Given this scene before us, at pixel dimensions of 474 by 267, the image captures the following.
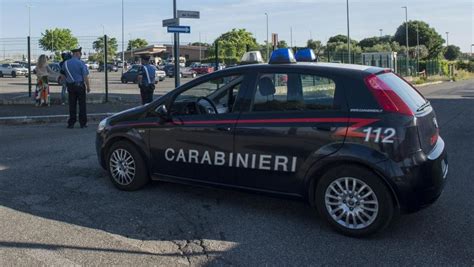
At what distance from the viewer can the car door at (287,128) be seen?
4504 mm

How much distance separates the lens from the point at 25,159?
771 cm

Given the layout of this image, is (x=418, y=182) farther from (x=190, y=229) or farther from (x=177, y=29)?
(x=177, y=29)

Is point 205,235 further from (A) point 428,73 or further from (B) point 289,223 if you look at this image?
(A) point 428,73

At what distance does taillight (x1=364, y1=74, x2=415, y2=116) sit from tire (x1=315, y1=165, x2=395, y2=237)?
1.91 feet

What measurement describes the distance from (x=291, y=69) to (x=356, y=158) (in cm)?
114

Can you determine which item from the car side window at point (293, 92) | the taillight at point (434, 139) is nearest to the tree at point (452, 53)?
the taillight at point (434, 139)

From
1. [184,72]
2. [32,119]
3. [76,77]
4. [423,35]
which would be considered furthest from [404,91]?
[423,35]

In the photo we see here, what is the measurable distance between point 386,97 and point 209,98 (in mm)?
1928

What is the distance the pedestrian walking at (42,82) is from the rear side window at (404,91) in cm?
1249

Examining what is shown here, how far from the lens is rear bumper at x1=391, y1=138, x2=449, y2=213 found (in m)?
4.21

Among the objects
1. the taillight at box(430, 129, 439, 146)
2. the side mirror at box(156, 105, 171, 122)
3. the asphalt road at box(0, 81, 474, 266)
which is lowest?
the asphalt road at box(0, 81, 474, 266)

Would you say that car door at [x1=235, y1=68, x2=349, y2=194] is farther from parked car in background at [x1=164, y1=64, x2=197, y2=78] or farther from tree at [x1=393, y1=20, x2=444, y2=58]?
tree at [x1=393, y1=20, x2=444, y2=58]

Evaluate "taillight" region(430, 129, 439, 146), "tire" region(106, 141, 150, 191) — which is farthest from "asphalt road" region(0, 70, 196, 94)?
"taillight" region(430, 129, 439, 146)

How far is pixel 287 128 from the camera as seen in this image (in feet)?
15.3
